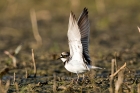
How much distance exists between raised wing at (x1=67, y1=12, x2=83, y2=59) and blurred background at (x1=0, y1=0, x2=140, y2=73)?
266 cm

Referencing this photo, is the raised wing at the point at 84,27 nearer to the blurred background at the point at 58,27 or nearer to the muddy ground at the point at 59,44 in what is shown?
the muddy ground at the point at 59,44

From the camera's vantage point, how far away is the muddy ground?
276 inches

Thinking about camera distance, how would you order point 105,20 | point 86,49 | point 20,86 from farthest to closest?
point 105,20
point 20,86
point 86,49

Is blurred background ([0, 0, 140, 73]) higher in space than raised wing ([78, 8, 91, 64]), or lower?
higher

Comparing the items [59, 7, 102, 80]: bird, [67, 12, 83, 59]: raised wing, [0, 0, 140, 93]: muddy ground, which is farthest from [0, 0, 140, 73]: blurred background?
[67, 12, 83, 59]: raised wing

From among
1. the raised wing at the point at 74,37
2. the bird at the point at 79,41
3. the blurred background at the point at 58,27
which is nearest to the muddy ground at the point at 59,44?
the blurred background at the point at 58,27

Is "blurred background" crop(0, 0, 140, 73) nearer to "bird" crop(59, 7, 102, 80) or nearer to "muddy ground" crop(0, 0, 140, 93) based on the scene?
"muddy ground" crop(0, 0, 140, 93)

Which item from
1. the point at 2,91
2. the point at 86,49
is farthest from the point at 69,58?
the point at 2,91

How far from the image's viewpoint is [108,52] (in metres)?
10.3

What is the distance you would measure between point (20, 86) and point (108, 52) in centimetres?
355

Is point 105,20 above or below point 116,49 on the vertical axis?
above

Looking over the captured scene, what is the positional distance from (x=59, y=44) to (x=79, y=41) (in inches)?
196

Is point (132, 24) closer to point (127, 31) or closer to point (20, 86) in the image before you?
point (127, 31)

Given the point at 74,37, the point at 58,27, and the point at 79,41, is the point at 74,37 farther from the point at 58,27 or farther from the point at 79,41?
the point at 58,27
